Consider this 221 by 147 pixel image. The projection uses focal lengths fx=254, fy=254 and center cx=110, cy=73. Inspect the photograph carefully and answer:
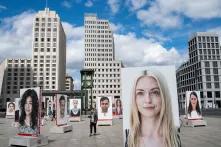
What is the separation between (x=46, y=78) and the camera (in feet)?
504

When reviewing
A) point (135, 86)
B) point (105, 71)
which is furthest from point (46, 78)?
point (135, 86)

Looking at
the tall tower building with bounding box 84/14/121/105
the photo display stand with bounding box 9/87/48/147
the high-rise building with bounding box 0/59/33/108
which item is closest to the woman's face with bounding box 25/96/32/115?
the photo display stand with bounding box 9/87/48/147

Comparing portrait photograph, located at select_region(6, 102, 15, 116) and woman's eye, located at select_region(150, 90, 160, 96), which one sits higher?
woman's eye, located at select_region(150, 90, 160, 96)

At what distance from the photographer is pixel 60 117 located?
23156 millimetres

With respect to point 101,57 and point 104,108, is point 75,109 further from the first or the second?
point 101,57

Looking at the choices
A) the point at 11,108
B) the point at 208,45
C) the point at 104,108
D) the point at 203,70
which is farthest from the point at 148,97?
the point at 208,45

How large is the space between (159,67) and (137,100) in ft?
3.81

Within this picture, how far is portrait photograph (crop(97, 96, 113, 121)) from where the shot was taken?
32.5m

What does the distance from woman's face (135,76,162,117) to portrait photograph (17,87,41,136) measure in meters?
9.00

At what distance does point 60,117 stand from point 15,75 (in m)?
143

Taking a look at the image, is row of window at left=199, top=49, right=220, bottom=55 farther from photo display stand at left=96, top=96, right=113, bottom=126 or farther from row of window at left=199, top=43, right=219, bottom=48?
photo display stand at left=96, top=96, right=113, bottom=126

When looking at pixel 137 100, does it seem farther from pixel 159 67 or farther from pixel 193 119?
pixel 193 119

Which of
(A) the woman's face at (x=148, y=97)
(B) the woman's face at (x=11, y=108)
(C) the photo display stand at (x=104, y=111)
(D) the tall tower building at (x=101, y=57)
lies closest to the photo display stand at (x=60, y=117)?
(C) the photo display stand at (x=104, y=111)

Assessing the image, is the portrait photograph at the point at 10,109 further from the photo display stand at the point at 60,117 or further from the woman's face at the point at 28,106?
the woman's face at the point at 28,106
